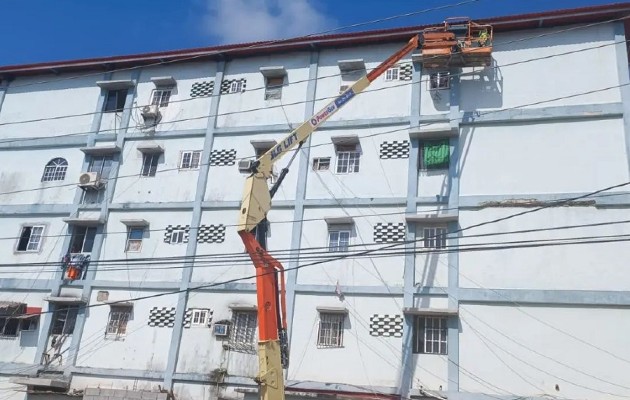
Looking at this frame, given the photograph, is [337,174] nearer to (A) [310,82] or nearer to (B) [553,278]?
(A) [310,82]

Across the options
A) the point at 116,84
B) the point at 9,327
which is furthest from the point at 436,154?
the point at 9,327

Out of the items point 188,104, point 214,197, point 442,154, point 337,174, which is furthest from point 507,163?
point 188,104

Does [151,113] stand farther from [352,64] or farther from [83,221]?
[352,64]

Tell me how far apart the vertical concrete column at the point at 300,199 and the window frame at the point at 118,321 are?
5244 mm

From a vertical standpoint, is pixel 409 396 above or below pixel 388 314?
below

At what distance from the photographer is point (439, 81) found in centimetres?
1805

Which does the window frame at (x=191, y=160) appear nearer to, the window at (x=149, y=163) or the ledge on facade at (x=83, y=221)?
the window at (x=149, y=163)

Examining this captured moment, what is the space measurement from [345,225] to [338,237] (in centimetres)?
41

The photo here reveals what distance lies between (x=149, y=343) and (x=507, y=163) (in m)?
11.7

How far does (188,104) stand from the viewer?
20719mm

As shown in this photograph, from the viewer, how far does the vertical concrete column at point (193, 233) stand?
56.2 feet

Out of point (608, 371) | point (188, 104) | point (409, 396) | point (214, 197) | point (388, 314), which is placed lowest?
point (409, 396)

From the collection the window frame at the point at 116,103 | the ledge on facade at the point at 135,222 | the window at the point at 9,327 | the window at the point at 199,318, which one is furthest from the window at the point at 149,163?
the window at the point at 9,327

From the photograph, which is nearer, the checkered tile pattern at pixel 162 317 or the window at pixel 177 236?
the checkered tile pattern at pixel 162 317
